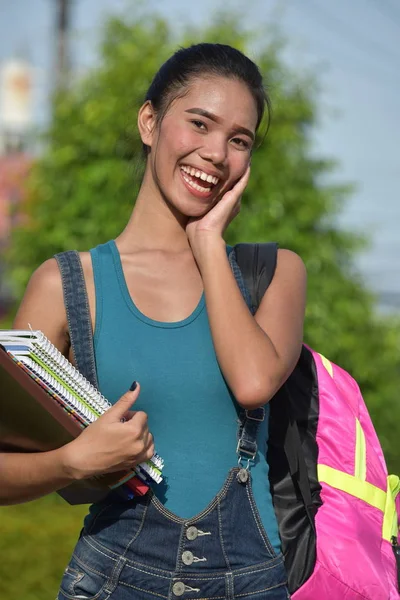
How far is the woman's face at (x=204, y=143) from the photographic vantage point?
7.65ft

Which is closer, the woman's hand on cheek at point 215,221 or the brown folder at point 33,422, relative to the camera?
the brown folder at point 33,422

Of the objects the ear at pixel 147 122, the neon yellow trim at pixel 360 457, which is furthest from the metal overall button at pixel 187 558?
the ear at pixel 147 122

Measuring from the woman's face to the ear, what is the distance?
102mm

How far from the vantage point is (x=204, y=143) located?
232 centimetres

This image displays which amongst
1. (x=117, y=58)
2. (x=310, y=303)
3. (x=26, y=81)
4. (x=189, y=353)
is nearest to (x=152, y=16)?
(x=117, y=58)

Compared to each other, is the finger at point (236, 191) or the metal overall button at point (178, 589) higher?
the finger at point (236, 191)

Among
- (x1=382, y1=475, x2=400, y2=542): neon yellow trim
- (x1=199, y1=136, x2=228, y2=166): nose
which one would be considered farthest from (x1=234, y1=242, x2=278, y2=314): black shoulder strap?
(x1=382, y1=475, x2=400, y2=542): neon yellow trim

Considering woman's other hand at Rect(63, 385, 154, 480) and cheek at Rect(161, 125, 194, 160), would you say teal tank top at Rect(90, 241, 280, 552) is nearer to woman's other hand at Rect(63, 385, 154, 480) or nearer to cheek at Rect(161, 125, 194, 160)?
woman's other hand at Rect(63, 385, 154, 480)

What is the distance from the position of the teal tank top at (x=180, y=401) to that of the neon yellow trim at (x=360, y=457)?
31cm

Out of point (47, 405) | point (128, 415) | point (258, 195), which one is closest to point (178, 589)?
point (128, 415)

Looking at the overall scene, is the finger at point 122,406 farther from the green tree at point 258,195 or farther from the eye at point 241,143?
the green tree at point 258,195

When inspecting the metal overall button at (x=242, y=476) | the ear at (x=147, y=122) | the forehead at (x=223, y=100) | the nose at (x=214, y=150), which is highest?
the forehead at (x=223, y=100)

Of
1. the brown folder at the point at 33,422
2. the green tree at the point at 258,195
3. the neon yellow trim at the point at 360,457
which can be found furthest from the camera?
the green tree at the point at 258,195

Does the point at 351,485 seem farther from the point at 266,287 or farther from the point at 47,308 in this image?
the point at 47,308
